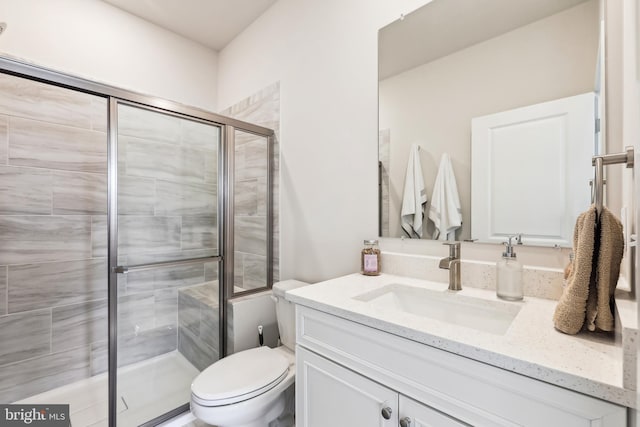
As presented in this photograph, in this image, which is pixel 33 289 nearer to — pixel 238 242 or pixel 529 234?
pixel 238 242

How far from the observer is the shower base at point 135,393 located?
5.08 ft

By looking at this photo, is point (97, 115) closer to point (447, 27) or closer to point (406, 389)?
point (447, 27)

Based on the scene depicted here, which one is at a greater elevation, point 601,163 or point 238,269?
point 601,163

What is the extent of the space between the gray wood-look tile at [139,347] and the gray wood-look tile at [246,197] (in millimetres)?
866

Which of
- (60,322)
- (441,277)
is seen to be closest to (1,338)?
(60,322)

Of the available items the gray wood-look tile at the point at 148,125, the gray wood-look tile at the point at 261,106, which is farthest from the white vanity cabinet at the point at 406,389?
the gray wood-look tile at the point at 261,106

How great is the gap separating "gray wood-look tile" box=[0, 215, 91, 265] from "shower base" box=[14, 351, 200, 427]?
0.85m

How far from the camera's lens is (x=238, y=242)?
6.13ft

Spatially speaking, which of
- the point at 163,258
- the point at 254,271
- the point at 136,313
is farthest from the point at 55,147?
the point at 254,271

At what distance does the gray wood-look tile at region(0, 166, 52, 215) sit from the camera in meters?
1.73

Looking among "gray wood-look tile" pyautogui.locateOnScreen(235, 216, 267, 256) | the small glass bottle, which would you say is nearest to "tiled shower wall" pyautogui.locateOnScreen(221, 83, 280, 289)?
"gray wood-look tile" pyautogui.locateOnScreen(235, 216, 267, 256)

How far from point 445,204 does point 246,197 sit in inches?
48.7

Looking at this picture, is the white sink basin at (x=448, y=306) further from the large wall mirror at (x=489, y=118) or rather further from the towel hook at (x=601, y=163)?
the towel hook at (x=601, y=163)

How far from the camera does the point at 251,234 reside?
1.97m
